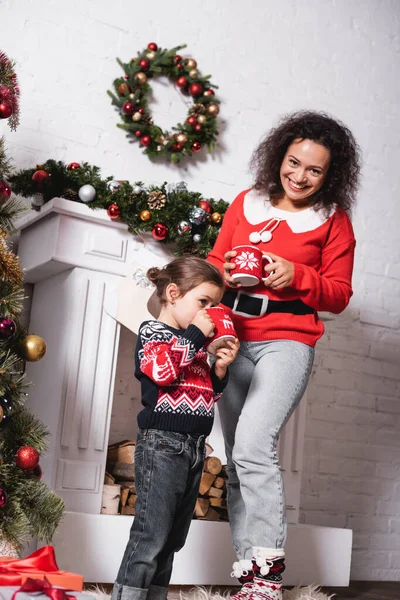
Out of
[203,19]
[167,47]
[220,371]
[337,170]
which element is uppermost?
[203,19]

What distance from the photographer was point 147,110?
3021mm

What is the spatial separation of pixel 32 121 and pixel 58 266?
0.74 metres

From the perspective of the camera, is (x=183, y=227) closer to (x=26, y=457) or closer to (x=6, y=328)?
(x=6, y=328)

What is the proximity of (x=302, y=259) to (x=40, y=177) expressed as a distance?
96cm

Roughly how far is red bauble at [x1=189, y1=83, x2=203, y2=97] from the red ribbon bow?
2.34 m

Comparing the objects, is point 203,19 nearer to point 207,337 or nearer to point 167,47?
point 167,47

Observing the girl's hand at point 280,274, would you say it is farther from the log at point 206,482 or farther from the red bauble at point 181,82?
the red bauble at point 181,82

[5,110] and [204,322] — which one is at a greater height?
[5,110]

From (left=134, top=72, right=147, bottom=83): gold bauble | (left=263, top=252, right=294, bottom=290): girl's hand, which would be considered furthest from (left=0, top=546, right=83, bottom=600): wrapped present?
(left=134, top=72, right=147, bottom=83): gold bauble

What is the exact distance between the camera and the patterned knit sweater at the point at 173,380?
154cm

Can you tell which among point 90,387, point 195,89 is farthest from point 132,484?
point 195,89

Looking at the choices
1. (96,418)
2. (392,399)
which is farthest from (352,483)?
(96,418)

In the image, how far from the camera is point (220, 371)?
1693 millimetres

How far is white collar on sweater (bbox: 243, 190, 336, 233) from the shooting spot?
1.94 metres
